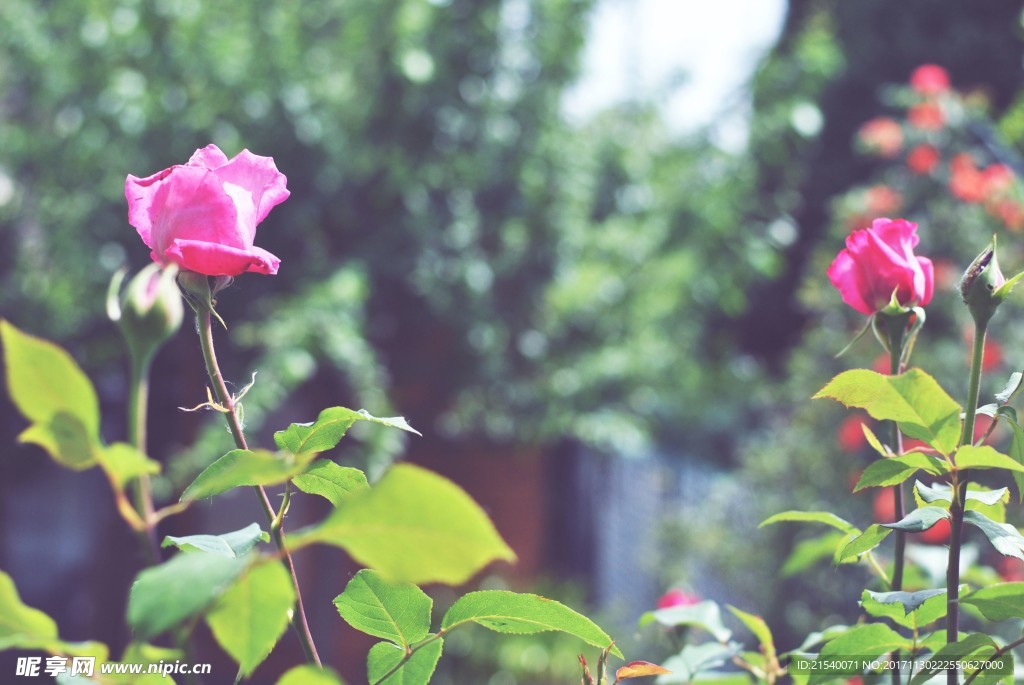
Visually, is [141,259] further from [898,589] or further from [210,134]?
[898,589]

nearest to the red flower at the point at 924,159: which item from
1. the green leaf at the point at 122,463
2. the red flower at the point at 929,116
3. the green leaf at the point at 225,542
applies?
the red flower at the point at 929,116

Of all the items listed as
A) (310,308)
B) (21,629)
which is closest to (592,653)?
(310,308)

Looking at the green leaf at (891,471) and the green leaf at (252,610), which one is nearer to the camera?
the green leaf at (252,610)

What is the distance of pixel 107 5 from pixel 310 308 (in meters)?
1.29

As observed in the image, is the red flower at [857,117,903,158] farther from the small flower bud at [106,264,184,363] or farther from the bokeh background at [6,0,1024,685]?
the small flower bud at [106,264,184,363]

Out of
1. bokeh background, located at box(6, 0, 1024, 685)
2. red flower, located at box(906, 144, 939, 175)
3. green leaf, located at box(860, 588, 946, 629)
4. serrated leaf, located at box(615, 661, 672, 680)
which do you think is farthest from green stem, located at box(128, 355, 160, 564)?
red flower, located at box(906, 144, 939, 175)

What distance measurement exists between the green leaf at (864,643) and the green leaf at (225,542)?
0.96 feet

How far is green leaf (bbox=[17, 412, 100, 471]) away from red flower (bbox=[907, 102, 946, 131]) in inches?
126

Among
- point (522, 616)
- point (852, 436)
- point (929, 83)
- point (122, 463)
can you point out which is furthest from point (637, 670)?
point (929, 83)

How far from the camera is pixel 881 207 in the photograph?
296cm

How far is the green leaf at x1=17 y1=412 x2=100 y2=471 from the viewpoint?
0.26 meters

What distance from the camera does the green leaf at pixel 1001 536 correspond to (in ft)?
1.32

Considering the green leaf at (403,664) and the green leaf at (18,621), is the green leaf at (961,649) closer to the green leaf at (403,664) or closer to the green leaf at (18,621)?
the green leaf at (403,664)

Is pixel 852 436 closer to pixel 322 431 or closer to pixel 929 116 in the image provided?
pixel 929 116
